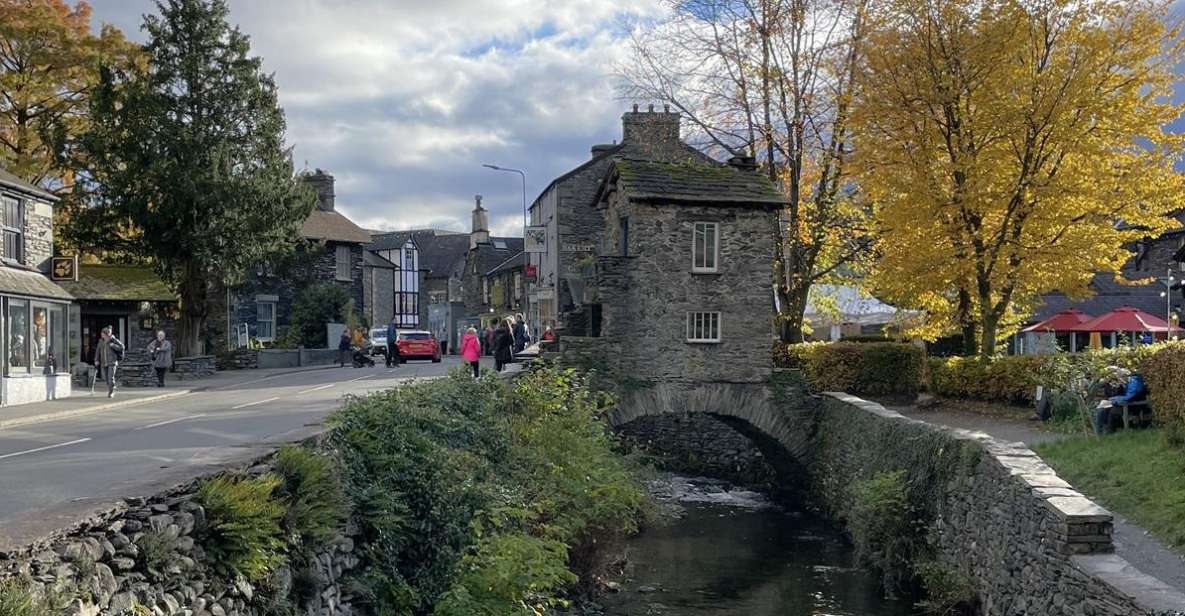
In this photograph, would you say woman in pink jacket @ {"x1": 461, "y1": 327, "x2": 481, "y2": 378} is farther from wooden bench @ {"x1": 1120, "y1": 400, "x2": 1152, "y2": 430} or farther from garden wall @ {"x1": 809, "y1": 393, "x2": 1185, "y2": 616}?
wooden bench @ {"x1": 1120, "y1": 400, "x2": 1152, "y2": 430}

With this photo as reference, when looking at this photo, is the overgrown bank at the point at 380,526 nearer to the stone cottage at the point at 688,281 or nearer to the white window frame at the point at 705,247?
the stone cottage at the point at 688,281

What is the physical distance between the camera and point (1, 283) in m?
26.5

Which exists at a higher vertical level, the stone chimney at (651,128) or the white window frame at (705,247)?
the stone chimney at (651,128)

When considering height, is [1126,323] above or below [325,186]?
below

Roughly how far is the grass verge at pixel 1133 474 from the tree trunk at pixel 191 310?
3165cm

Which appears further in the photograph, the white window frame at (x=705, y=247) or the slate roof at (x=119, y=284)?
the slate roof at (x=119, y=284)

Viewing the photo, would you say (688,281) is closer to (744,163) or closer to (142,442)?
(744,163)

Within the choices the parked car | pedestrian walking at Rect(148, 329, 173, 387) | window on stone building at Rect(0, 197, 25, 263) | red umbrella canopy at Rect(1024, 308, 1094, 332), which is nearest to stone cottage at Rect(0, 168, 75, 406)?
window on stone building at Rect(0, 197, 25, 263)

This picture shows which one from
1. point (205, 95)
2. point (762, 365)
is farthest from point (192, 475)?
point (205, 95)

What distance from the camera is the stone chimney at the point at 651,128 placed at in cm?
3831

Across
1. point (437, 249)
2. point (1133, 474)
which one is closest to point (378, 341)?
point (437, 249)

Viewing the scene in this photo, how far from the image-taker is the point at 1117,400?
16703 mm

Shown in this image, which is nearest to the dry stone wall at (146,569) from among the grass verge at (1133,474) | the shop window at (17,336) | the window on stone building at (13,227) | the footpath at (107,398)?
the grass verge at (1133,474)

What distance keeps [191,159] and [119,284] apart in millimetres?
5820
